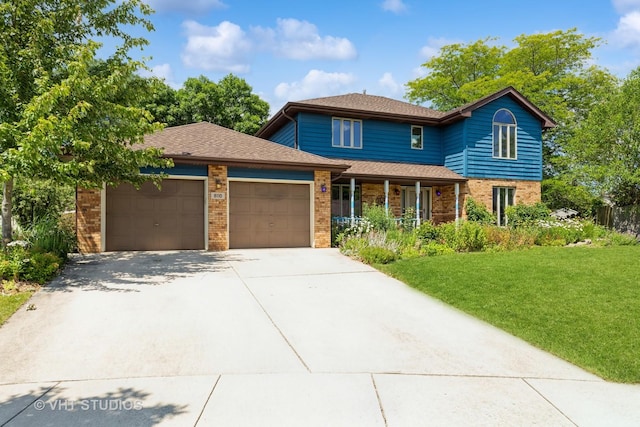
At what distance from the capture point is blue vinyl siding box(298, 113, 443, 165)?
659 inches

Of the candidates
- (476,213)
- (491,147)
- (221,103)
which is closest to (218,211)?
(476,213)

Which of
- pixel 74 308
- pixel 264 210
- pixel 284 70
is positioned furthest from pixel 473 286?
pixel 284 70

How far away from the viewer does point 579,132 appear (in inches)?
791

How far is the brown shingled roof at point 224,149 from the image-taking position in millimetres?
12883

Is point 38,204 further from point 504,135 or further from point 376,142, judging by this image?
point 504,135

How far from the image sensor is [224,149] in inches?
543

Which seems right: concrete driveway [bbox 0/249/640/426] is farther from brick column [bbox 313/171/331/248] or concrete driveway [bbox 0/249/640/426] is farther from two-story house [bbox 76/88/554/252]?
brick column [bbox 313/171/331/248]

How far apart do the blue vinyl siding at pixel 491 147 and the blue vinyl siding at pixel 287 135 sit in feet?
25.0

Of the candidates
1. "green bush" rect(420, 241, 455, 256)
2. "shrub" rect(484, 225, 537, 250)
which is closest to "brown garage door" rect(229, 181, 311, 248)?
"green bush" rect(420, 241, 455, 256)

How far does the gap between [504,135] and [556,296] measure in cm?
1327

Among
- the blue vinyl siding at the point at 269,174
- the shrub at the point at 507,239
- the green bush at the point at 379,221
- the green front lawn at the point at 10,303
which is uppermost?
the blue vinyl siding at the point at 269,174

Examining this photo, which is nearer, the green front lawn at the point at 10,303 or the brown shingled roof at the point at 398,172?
the green front lawn at the point at 10,303

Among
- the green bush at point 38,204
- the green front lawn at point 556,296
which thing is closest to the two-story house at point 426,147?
the green front lawn at point 556,296

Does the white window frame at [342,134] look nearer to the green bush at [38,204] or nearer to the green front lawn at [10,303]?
the green bush at [38,204]
